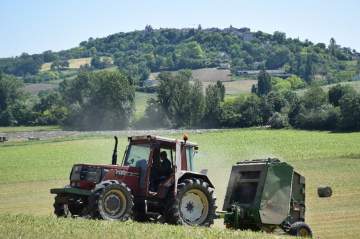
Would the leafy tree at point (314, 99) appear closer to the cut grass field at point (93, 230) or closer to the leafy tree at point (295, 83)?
the cut grass field at point (93, 230)

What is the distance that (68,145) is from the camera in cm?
6600

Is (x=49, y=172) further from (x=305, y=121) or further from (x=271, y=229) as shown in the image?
(x=305, y=121)

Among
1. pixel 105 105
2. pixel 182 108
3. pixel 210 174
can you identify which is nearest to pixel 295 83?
pixel 182 108

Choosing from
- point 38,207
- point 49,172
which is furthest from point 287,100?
point 38,207

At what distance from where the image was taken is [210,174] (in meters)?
25.3

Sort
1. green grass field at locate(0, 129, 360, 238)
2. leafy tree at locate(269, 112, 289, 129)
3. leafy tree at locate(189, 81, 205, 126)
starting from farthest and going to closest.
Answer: leafy tree at locate(189, 81, 205, 126), leafy tree at locate(269, 112, 289, 129), green grass field at locate(0, 129, 360, 238)

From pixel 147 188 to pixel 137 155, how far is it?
1.08 meters

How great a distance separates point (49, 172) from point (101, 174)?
105 feet

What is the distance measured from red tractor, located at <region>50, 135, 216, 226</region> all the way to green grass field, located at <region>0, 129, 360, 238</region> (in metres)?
1.08

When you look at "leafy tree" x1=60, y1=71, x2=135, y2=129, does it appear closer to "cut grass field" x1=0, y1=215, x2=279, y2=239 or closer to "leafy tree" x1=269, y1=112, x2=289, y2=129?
"leafy tree" x1=269, y1=112, x2=289, y2=129

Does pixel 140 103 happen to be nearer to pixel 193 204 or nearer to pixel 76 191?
pixel 193 204

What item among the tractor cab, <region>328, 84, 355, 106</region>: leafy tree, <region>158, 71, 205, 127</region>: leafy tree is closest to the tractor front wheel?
the tractor cab

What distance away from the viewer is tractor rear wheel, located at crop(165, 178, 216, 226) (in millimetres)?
17000

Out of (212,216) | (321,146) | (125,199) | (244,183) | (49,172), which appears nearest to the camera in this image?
(125,199)
